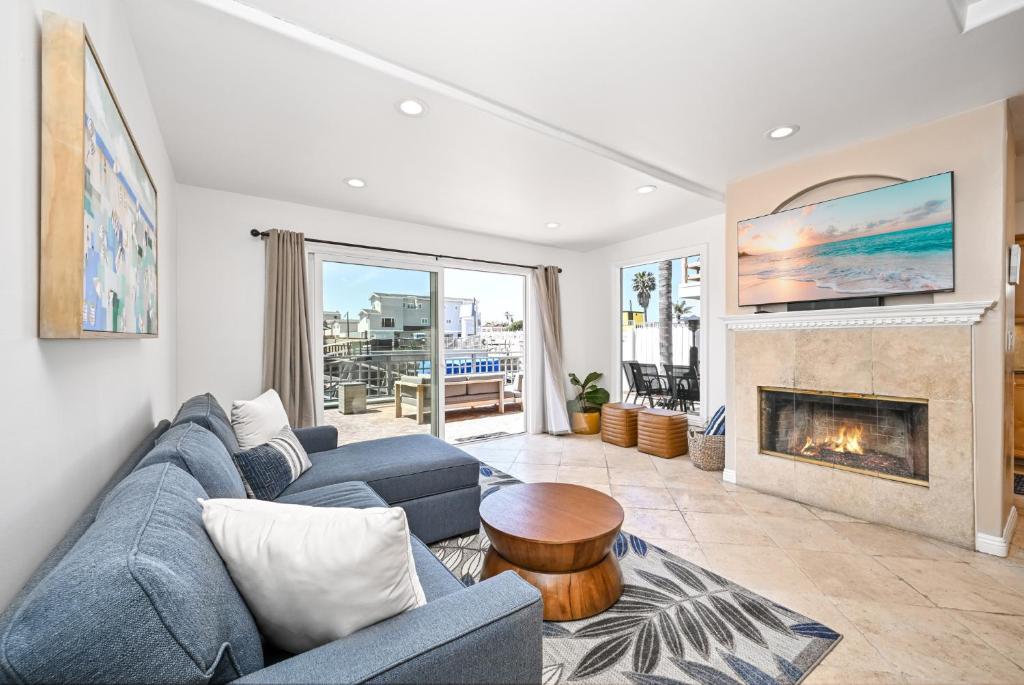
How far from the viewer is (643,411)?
4.61 metres

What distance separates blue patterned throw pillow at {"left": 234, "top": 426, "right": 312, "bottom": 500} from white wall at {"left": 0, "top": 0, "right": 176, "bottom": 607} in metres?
0.61

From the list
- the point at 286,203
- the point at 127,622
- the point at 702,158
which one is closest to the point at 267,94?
the point at 286,203

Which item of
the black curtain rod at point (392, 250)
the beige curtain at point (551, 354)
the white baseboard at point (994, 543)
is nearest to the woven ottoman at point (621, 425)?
the beige curtain at point (551, 354)

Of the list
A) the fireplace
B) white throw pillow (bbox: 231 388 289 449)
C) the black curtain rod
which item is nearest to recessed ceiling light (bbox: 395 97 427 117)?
white throw pillow (bbox: 231 388 289 449)

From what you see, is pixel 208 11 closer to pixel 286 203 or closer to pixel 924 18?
pixel 286 203

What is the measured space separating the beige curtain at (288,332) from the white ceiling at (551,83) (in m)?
0.56

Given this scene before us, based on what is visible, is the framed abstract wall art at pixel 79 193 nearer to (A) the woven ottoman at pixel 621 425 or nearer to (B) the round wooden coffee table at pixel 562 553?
(B) the round wooden coffee table at pixel 562 553

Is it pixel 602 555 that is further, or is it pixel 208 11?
pixel 602 555

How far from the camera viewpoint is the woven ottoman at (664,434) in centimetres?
428

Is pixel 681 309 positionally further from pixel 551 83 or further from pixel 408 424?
pixel 551 83

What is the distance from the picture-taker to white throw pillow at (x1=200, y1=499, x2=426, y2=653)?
89cm

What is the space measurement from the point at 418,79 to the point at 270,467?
201cm

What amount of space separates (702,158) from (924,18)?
52.6 inches

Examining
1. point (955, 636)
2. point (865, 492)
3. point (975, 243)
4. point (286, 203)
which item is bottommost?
point (955, 636)
